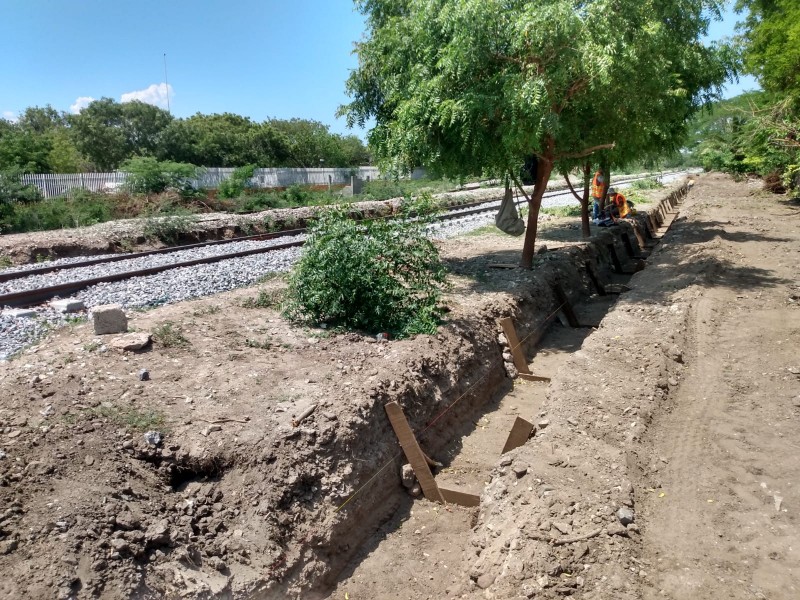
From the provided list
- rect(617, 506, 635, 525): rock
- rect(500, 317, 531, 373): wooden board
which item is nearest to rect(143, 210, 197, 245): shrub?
rect(500, 317, 531, 373): wooden board

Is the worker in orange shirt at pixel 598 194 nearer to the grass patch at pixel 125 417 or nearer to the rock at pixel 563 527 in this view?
the rock at pixel 563 527

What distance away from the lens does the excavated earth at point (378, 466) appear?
397 centimetres

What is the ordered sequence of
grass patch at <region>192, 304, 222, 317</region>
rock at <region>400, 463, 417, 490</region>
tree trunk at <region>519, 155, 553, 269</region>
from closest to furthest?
rock at <region>400, 463, 417, 490</region>, grass patch at <region>192, 304, 222, 317</region>, tree trunk at <region>519, 155, 553, 269</region>

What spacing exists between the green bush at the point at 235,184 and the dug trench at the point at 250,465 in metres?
23.9

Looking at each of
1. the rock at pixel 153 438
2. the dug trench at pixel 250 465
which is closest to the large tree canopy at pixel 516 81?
the dug trench at pixel 250 465

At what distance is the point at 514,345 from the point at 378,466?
3.81m

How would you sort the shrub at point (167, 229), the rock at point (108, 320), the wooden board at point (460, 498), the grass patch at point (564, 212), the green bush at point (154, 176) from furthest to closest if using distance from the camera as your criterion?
the green bush at point (154, 176) < the grass patch at point (564, 212) < the shrub at point (167, 229) < the rock at point (108, 320) < the wooden board at point (460, 498)

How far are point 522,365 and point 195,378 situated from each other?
187 inches

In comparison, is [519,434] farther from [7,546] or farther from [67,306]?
[67,306]

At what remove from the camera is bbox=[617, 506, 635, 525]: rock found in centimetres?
437

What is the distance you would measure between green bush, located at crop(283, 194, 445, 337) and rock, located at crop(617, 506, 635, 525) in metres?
3.57

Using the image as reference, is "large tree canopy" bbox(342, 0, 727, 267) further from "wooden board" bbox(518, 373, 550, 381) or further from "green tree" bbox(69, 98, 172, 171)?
"green tree" bbox(69, 98, 172, 171)

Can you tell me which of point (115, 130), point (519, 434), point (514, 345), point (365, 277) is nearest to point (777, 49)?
point (514, 345)

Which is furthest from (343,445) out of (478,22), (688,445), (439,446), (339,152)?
(339,152)
